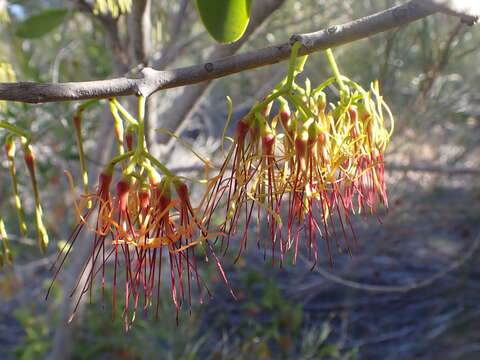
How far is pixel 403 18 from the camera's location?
1.82ft

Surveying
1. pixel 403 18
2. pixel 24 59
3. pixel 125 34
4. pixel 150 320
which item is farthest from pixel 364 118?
pixel 150 320

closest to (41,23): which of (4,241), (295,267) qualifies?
(4,241)

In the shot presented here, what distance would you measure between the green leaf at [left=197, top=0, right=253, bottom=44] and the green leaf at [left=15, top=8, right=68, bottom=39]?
0.87 m

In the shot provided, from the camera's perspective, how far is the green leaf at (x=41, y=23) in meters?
1.27

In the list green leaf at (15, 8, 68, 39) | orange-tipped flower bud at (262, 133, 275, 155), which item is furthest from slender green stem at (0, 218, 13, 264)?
green leaf at (15, 8, 68, 39)

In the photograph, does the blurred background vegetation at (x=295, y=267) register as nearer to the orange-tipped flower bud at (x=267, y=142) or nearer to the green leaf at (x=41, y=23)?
the green leaf at (x=41, y=23)

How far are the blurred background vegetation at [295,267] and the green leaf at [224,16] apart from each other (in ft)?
4.24

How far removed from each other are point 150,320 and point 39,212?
2.07m

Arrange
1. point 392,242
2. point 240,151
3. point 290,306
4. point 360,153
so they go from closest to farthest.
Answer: point 240,151
point 360,153
point 290,306
point 392,242

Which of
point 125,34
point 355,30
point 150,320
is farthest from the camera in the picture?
point 150,320

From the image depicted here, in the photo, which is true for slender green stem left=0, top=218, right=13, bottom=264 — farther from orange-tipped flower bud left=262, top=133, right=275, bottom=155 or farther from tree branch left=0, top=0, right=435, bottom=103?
orange-tipped flower bud left=262, top=133, right=275, bottom=155

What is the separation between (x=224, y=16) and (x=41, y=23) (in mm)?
906

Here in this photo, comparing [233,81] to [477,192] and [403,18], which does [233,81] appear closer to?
[477,192]

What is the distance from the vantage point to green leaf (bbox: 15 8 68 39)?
1270mm
